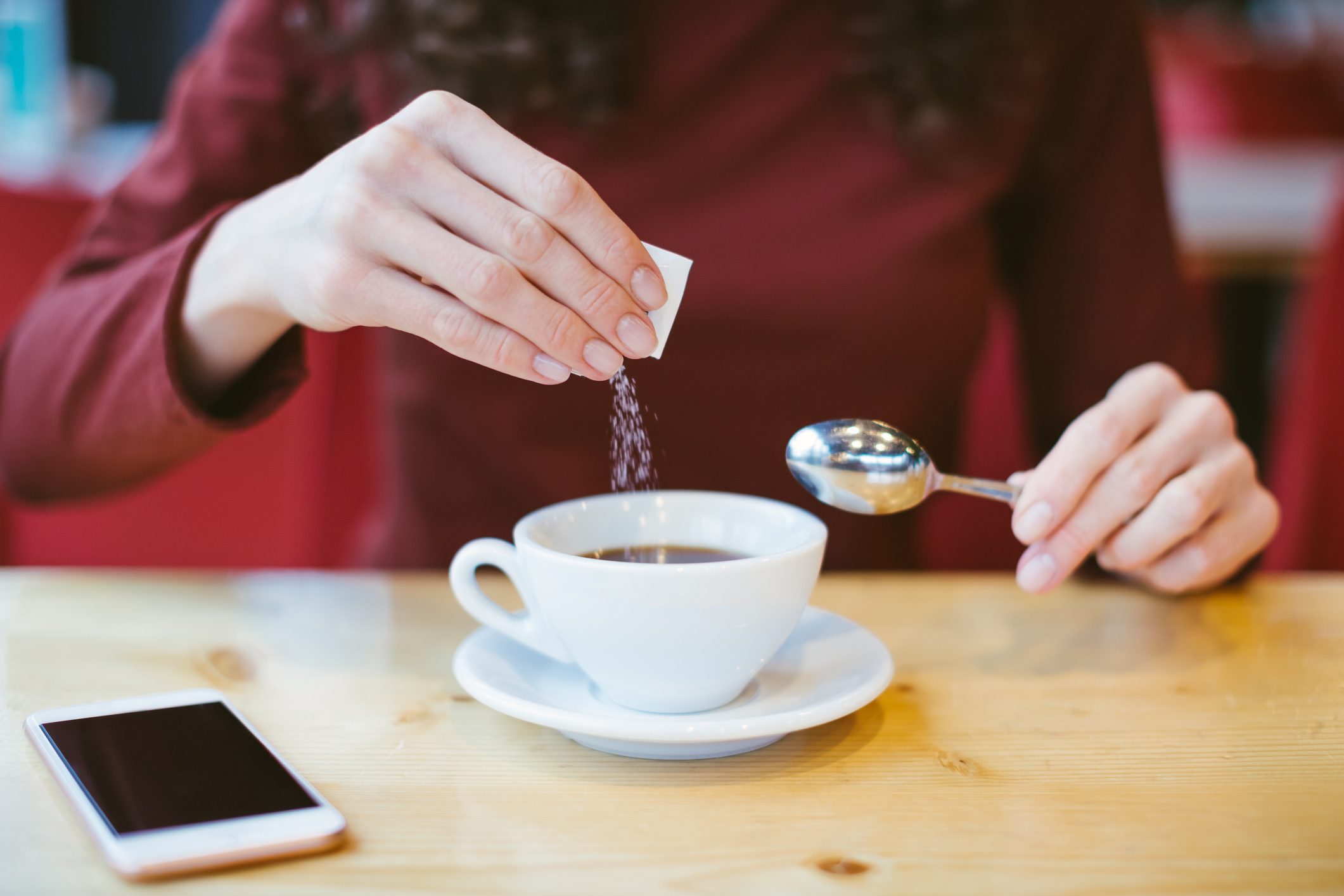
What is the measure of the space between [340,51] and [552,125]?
0.23 meters

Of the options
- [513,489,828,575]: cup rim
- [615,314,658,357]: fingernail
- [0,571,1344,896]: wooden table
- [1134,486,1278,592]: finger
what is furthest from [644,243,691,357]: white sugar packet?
[1134,486,1278,592]: finger

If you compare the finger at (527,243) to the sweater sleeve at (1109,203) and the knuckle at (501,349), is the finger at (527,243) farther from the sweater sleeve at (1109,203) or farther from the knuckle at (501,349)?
the sweater sleeve at (1109,203)

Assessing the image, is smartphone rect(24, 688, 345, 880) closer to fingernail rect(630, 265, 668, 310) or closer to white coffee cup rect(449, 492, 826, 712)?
white coffee cup rect(449, 492, 826, 712)

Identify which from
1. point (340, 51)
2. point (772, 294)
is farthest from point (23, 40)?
point (772, 294)

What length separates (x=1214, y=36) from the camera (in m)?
4.18

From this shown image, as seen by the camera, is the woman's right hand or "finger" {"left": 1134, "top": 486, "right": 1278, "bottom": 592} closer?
the woman's right hand

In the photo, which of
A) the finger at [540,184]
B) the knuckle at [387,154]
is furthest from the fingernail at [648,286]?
the knuckle at [387,154]

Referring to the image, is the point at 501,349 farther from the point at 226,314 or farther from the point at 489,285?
the point at 226,314

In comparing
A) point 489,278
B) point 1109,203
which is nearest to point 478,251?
point 489,278

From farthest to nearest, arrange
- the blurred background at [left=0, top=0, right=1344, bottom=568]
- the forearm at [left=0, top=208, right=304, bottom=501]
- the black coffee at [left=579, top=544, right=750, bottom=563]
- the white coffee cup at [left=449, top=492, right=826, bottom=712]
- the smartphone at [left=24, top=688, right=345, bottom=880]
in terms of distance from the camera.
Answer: the blurred background at [left=0, top=0, right=1344, bottom=568] < the forearm at [left=0, top=208, right=304, bottom=501] < the black coffee at [left=579, top=544, right=750, bottom=563] < the white coffee cup at [left=449, top=492, right=826, bottom=712] < the smartphone at [left=24, top=688, right=345, bottom=880]

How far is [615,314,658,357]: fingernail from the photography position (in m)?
0.63

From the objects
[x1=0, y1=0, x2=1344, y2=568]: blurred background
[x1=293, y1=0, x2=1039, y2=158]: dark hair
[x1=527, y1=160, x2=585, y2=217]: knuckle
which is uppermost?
[x1=293, y1=0, x2=1039, y2=158]: dark hair

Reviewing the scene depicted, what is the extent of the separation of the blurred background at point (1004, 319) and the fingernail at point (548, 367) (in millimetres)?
374

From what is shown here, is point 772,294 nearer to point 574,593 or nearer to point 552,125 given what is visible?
point 552,125
